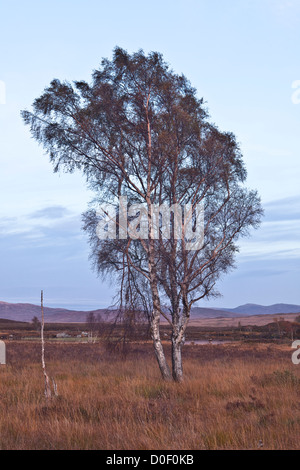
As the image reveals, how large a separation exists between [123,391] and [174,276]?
4.13m

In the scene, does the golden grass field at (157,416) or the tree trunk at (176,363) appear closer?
the golden grass field at (157,416)

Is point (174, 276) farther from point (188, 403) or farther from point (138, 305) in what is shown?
point (188, 403)

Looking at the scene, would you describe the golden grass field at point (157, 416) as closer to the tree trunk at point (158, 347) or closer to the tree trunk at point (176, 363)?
the tree trunk at point (158, 347)

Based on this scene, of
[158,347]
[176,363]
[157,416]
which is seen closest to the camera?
[157,416]

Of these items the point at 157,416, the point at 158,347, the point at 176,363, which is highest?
the point at 158,347

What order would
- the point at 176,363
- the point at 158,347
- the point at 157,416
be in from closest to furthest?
1. the point at 157,416
2. the point at 158,347
3. the point at 176,363

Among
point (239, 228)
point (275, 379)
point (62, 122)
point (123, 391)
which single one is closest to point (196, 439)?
point (123, 391)

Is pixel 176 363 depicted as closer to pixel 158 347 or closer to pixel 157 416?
pixel 158 347

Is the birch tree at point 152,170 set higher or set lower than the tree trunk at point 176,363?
higher

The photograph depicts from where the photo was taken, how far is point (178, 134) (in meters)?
15.6

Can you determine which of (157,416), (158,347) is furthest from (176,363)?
(157,416)

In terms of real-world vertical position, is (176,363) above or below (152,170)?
below

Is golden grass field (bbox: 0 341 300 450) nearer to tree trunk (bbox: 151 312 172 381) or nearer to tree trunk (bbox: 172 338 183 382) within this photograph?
tree trunk (bbox: 151 312 172 381)

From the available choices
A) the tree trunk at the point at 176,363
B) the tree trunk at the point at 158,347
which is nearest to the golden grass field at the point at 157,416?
the tree trunk at the point at 158,347
